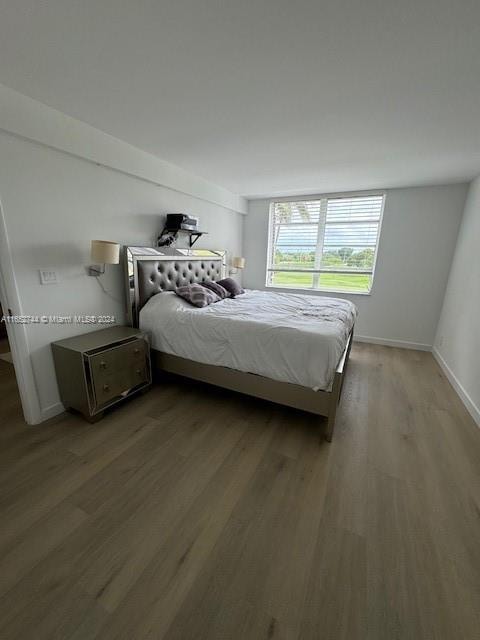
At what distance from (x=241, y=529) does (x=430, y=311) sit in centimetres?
394

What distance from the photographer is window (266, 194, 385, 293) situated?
13.1 ft

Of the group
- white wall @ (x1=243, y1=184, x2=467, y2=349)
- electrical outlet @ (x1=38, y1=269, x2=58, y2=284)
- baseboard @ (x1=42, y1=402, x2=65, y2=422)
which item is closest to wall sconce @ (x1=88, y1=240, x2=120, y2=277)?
electrical outlet @ (x1=38, y1=269, x2=58, y2=284)

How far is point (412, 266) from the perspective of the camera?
149 inches

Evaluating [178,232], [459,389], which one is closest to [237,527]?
[459,389]

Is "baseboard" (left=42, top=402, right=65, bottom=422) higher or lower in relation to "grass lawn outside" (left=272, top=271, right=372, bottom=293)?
lower

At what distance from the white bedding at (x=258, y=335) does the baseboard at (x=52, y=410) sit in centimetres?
91

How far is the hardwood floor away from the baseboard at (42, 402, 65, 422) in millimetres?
107

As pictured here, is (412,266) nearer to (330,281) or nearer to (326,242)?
(330,281)

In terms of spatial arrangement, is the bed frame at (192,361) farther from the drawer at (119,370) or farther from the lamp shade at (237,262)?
the lamp shade at (237,262)

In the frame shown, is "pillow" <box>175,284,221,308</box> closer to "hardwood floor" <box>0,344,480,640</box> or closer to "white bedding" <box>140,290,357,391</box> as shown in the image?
"white bedding" <box>140,290,357,391</box>

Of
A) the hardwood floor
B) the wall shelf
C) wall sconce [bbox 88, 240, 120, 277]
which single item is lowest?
the hardwood floor

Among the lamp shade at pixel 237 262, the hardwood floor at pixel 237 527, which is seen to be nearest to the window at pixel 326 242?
the lamp shade at pixel 237 262

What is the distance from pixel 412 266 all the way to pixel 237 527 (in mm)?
4025

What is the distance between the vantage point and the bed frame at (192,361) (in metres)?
1.91
